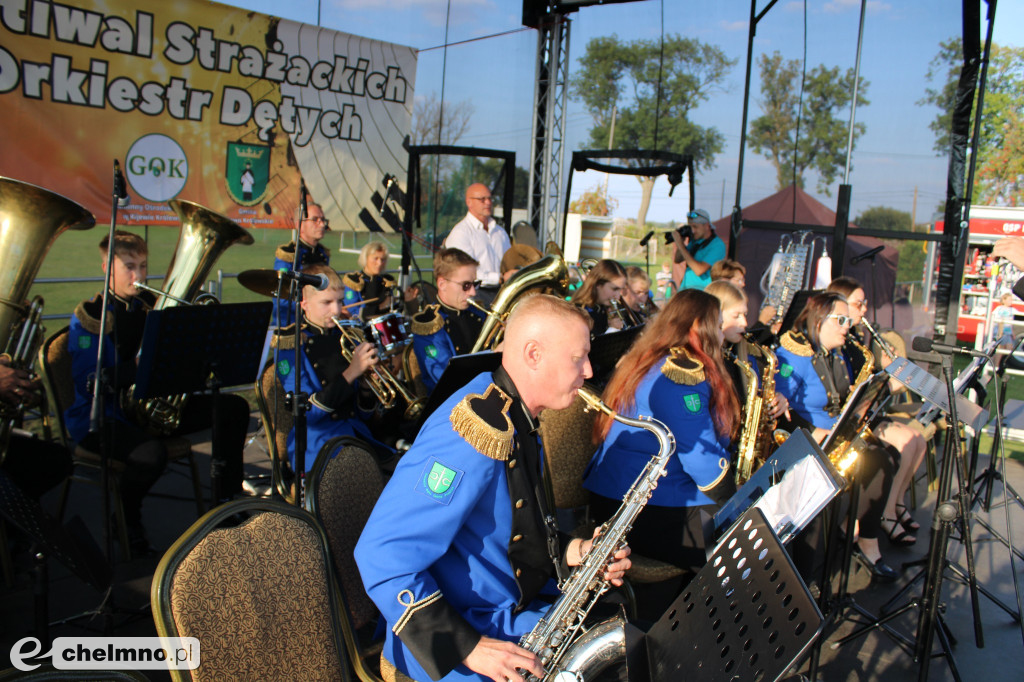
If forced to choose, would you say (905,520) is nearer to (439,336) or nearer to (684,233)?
(439,336)

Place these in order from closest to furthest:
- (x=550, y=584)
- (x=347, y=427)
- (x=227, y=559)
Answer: (x=227, y=559) → (x=550, y=584) → (x=347, y=427)

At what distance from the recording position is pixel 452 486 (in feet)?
5.64

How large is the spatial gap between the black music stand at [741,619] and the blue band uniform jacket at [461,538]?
42cm

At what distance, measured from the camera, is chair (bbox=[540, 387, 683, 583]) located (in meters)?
3.06

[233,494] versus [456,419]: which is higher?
[456,419]

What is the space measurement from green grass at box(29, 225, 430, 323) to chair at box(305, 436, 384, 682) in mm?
6957

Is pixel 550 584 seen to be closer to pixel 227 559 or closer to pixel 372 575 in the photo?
pixel 372 575

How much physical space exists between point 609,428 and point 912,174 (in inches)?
261

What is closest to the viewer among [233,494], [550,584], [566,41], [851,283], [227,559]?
[227,559]

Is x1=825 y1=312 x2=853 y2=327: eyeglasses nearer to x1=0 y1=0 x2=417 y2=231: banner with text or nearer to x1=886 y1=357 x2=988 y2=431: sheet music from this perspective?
x1=886 y1=357 x2=988 y2=431: sheet music

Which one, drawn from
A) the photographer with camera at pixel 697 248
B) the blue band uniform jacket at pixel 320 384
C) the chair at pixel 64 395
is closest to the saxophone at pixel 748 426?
the blue band uniform jacket at pixel 320 384

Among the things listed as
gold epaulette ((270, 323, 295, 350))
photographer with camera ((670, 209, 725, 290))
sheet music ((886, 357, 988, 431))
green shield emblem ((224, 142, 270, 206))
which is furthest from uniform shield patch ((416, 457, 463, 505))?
photographer with camera ((670, 209, 725, 290))

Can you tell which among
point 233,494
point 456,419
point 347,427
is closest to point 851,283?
point 347,427

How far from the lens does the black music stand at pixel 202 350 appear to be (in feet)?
9.75
